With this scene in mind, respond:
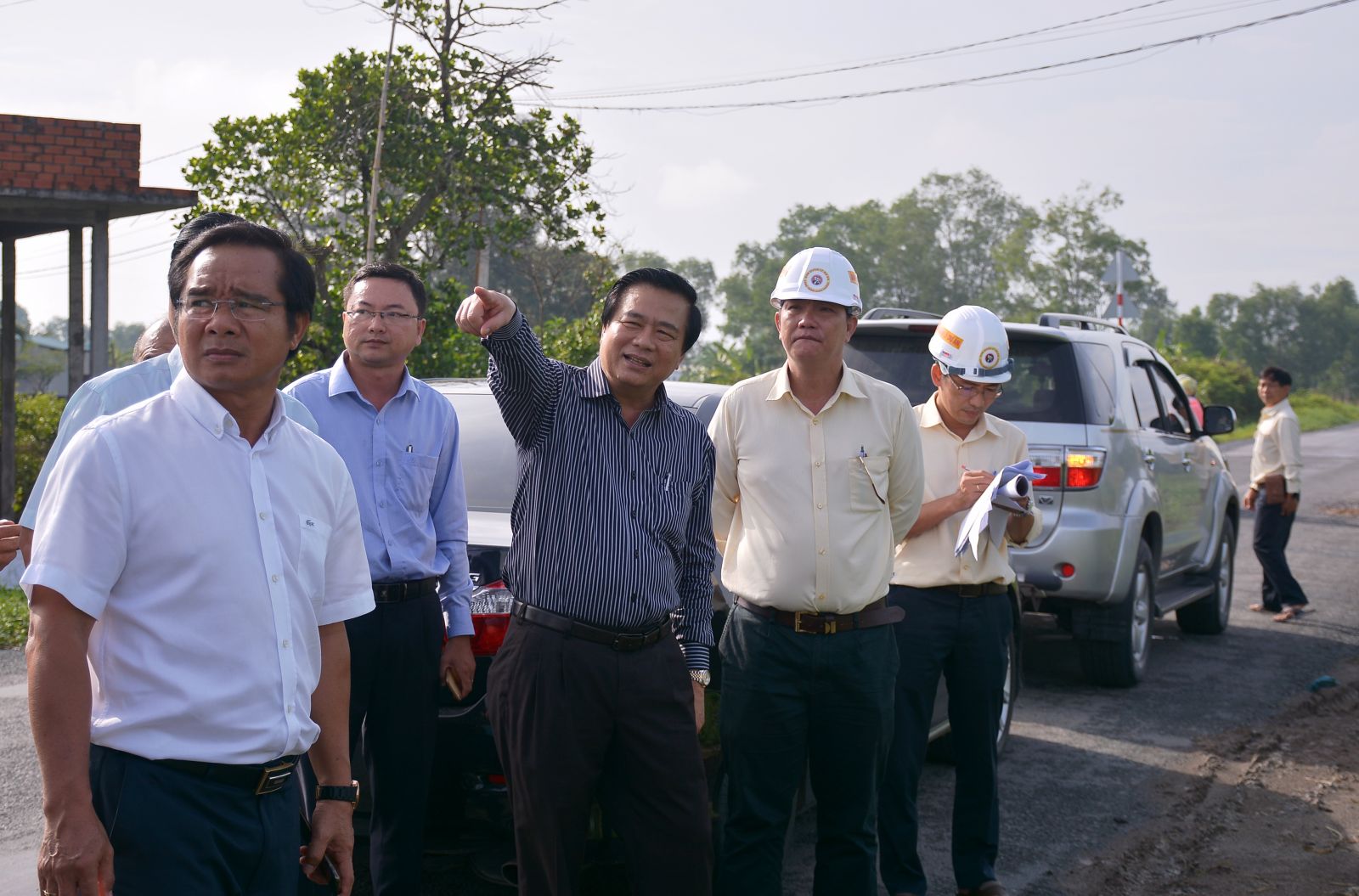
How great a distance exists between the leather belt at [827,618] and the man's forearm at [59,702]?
7.10 ft

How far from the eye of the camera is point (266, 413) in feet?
8.38

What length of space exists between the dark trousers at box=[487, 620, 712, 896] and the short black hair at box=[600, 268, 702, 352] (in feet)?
2.73

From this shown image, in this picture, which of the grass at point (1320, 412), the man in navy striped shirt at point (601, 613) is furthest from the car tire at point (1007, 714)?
the grass at point (1320, 412)

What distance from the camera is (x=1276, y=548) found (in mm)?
10367

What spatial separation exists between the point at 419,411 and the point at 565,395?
0.88 metres

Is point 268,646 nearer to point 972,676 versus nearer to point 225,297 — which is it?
point 225,297

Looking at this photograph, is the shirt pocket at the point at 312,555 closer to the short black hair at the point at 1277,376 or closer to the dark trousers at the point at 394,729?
the dark trousers at the point at 394,729

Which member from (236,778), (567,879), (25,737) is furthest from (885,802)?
(25,737)

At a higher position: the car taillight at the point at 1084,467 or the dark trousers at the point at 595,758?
the car taillight at the point at 1084,467

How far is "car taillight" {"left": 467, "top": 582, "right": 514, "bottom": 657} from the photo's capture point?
3973 mm

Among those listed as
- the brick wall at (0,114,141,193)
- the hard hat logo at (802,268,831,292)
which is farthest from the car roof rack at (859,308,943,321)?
the brick wall at (0,114,141,193)

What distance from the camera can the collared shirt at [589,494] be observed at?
3281 millimetres

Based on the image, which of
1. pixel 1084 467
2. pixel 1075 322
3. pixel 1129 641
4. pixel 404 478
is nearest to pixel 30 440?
pixel 1075 322

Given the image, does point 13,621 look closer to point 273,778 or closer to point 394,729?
point 394,729
